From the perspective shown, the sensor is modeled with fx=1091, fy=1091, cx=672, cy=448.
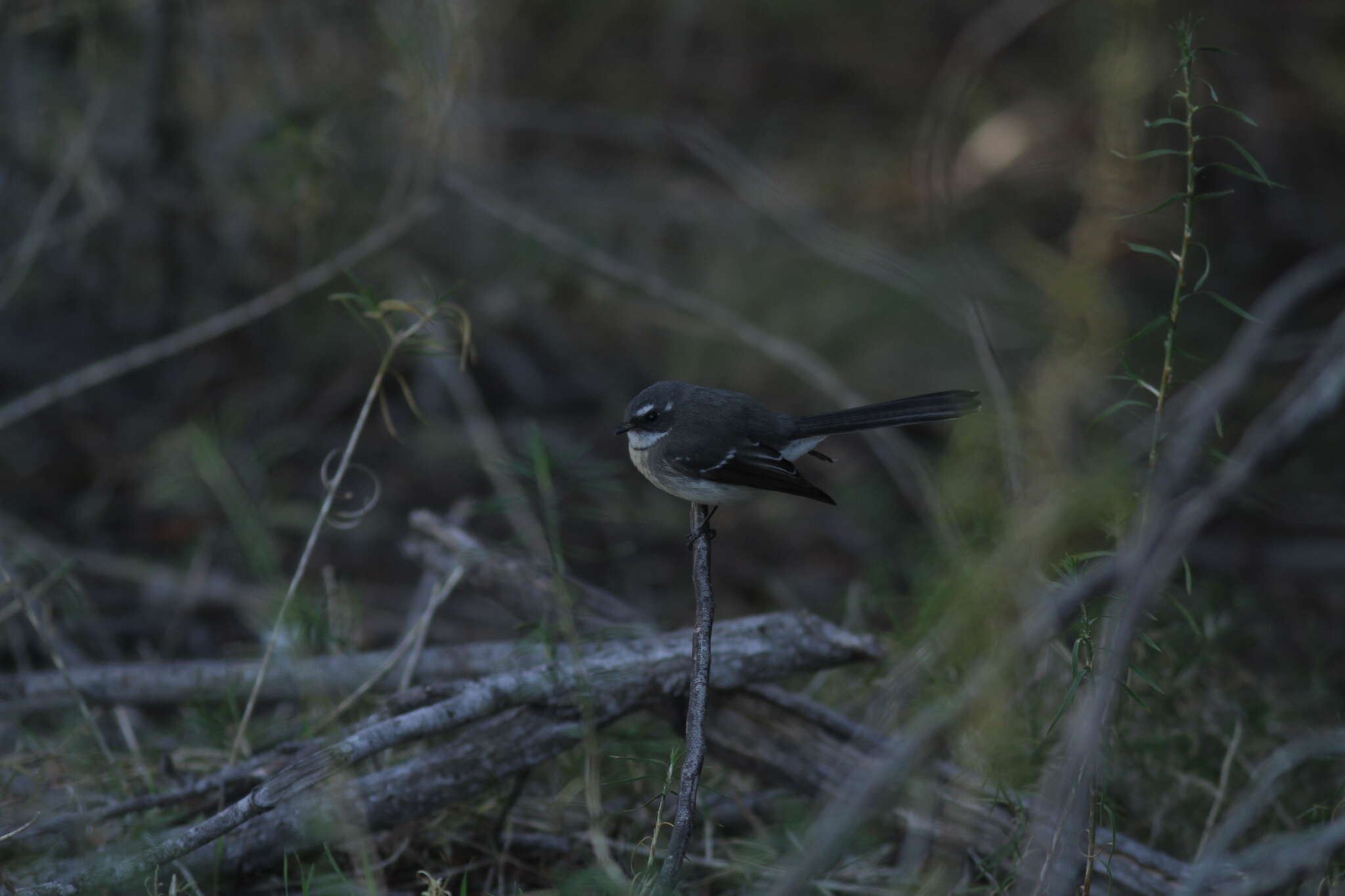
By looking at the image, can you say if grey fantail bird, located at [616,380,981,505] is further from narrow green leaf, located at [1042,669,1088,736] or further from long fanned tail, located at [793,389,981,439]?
narrow green leaf, located at [1042,669,1088,736]

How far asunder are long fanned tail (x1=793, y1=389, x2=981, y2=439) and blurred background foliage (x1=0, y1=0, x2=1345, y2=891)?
1.12 ft

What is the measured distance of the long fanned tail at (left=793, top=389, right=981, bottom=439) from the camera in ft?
8.97

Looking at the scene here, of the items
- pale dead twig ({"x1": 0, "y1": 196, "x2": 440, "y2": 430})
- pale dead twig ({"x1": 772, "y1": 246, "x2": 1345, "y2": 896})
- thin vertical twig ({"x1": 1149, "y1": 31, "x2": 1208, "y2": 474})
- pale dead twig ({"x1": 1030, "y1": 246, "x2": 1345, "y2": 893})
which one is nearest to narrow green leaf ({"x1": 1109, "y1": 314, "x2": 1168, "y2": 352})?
thin vertical twig ({"x1": 1149, "y1": 31, "x2": 1208, "y2": 474})

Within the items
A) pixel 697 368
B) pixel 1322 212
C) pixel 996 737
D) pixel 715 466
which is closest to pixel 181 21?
pixel 697 368

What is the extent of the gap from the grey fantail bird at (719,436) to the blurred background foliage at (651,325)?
14.5 inches

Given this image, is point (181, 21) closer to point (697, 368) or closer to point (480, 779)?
point (697, 368)

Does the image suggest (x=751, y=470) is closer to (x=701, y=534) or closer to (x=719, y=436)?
(x=719, y=436)

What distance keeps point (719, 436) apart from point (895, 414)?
0.51m

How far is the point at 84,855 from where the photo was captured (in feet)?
Result: 7.94

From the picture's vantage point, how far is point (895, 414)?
2943mm

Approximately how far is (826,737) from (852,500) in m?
3.51

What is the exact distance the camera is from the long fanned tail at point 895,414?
2734mm

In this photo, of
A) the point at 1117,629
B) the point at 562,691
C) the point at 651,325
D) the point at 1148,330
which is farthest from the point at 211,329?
the point at 1117,629

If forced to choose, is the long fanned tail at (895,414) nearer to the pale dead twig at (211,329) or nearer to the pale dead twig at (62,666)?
the pale dead twig at (211,329)
